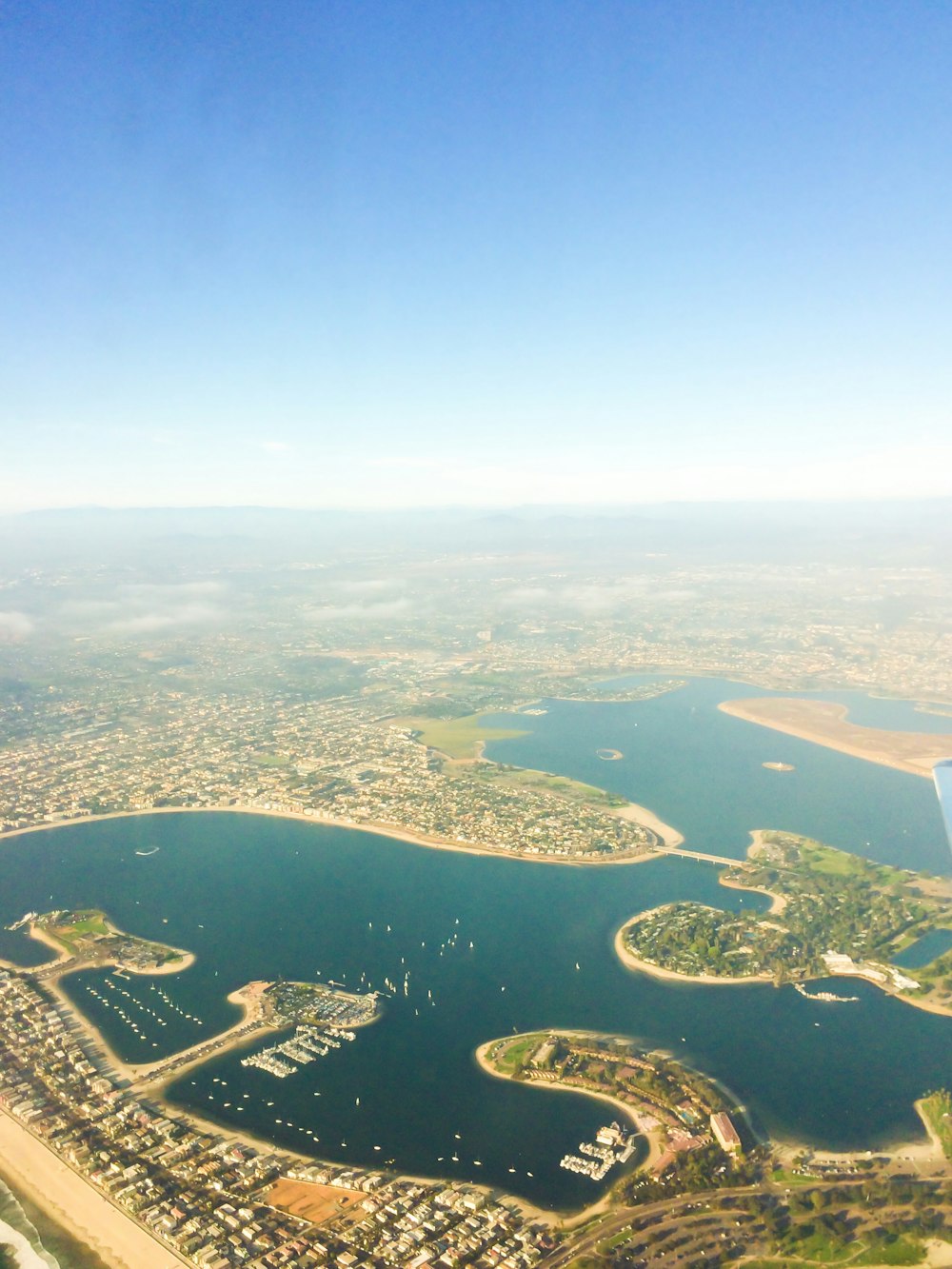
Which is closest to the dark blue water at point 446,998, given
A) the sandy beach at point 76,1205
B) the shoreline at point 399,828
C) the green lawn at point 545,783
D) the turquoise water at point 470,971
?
the turquoise water at point 470,971

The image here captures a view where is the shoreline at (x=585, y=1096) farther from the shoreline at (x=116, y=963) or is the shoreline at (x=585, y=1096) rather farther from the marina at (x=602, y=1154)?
the shoreline at (x=116, y=963)

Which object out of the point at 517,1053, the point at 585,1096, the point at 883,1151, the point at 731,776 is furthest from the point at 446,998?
the point at 731,776

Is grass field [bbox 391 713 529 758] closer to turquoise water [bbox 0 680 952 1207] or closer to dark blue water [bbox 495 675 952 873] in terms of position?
dark blue water [bbox 495 675 952 873]

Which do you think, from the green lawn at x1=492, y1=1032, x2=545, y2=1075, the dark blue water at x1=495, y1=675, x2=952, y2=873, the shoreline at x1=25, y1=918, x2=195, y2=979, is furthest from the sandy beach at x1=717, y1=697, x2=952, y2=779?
the shoreline at x1=25, y1=918, x2=195, y2=979

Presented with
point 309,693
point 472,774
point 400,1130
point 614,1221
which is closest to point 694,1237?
point 614,1221

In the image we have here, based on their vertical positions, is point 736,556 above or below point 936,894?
above

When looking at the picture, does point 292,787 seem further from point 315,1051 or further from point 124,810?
point 315,1051
